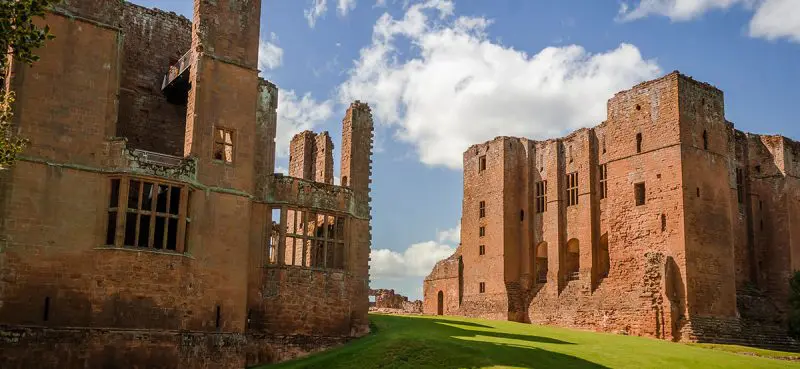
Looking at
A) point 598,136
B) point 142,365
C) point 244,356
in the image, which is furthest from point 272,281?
point 598,136

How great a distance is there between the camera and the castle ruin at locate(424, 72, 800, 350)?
1636 inches

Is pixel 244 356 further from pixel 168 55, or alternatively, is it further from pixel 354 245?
pixel 168 55

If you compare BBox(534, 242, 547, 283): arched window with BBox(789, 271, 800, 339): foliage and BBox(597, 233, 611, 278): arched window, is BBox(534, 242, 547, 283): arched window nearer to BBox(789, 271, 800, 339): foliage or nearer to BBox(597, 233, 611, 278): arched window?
BBox(597, 233, 611, 278): arched window

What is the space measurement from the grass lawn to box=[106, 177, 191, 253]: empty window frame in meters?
5.67

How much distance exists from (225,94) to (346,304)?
9155 mm

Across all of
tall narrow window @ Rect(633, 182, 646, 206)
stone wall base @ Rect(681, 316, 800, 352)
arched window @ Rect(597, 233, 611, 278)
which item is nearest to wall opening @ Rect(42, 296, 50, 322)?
stone wall base @ Rect(681, 316, 800, 352)

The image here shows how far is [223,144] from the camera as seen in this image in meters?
27.2

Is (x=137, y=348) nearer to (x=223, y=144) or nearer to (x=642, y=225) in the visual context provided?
(x=223, y=144)

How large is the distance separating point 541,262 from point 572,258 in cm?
332

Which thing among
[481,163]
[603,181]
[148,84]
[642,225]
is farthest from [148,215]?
[481,163]

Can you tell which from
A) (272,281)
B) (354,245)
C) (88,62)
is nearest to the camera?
(88,62)

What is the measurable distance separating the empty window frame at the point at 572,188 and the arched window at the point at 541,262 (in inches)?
165

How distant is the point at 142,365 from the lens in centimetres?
2370

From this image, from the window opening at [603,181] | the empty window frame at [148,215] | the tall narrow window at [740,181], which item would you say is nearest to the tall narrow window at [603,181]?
the window opening at [603,181]
